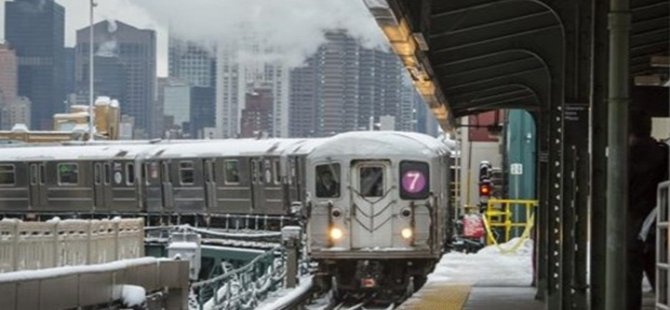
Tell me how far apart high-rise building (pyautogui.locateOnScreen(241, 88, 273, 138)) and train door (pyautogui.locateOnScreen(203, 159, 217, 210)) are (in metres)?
69.8

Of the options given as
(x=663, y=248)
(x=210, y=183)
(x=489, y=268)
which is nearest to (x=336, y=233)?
(x=489, y=268)

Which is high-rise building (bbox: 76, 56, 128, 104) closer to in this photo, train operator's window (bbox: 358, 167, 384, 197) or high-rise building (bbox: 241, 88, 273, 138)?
high-rise building (bbox: 241, 88, 273, 138)

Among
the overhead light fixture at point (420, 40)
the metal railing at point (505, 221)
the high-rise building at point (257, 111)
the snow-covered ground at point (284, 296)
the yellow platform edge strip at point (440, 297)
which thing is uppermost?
the high-rise building at point (257, 111)

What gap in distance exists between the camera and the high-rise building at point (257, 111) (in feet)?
376

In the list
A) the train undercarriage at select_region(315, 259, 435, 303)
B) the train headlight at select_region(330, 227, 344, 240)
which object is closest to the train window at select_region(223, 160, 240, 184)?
the train undercarriage at select_region(315, 259, 435, 303)

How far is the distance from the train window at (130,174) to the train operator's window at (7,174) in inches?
218

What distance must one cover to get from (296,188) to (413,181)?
464 inches

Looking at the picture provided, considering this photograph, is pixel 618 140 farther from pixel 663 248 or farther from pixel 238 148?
pixel 238 148

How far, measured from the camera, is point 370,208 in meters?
22.0

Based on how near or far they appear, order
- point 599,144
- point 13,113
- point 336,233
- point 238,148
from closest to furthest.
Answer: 1. point 599,144
2. point 336,233
3. point 238,148
4. point 13,113

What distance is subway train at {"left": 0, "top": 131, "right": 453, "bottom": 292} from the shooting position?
21.8 metres

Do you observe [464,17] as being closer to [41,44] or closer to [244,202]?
[244,202]

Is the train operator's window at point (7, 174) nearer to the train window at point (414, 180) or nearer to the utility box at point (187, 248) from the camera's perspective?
the utility box at point (187, 248)

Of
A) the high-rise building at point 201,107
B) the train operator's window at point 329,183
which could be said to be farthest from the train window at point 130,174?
the high-rise building at point 201,107
